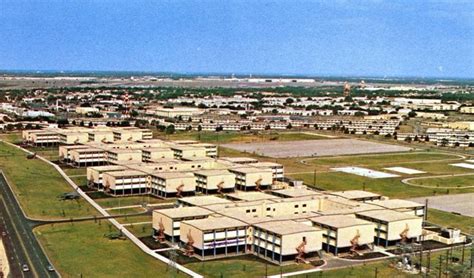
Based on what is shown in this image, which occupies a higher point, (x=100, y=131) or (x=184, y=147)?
(x=100, y=131)

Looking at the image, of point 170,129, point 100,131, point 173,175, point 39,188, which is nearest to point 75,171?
point 39,188

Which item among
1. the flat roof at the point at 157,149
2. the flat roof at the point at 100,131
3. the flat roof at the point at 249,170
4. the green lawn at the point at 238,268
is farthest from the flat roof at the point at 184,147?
the green lawn at the point at 238,268

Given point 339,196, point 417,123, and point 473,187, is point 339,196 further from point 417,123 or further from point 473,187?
point 417,123

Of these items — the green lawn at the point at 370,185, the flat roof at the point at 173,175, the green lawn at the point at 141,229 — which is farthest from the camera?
the green lawn at the point at 370,185

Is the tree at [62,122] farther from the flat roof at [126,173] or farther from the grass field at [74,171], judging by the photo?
the flat roof at [126,173]

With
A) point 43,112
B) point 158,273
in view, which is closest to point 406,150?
point 158,273

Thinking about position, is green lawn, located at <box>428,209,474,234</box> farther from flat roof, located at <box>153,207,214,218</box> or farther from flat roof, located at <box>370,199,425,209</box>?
flat roof, located at <box>153,207,214,218</box>

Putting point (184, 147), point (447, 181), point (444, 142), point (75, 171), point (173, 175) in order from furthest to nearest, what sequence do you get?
point (444, 142), point (184, 147), point (75, 171), point (447, 181), point (173, 175)

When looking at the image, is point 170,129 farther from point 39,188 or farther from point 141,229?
point 141,229
